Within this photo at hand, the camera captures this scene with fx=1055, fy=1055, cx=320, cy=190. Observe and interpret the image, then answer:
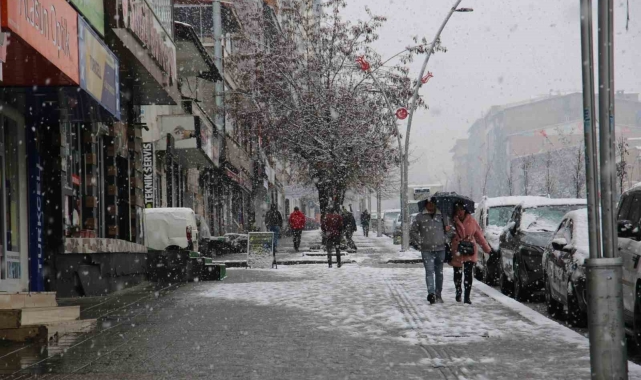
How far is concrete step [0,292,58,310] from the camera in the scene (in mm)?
11258

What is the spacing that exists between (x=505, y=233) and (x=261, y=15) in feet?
88.4

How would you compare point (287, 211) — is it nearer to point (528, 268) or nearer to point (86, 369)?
point (528, 268)

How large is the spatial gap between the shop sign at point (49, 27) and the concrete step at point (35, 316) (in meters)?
2.84

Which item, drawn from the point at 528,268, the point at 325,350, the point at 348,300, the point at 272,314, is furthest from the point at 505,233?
the point at 325,350

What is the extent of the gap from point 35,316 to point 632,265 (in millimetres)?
6149

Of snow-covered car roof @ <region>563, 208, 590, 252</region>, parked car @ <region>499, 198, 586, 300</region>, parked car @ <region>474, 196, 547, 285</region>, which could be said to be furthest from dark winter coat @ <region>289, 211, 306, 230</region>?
snow-covered car roof @ <region>563, 208, 590, 252</region>

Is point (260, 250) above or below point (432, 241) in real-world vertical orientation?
below

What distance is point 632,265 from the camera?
989 centimetres

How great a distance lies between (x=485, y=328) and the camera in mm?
12078

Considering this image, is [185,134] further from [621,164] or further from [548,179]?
[548,179]

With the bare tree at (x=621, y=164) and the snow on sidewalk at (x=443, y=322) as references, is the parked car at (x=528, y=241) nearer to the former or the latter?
the snow on sidewalk at (x=443, y=322)

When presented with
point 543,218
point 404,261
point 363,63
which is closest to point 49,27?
point 543,218

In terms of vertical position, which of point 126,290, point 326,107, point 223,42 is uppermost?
point 223,42

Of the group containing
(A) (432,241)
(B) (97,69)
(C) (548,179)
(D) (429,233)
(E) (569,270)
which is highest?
(B) (97,69)
